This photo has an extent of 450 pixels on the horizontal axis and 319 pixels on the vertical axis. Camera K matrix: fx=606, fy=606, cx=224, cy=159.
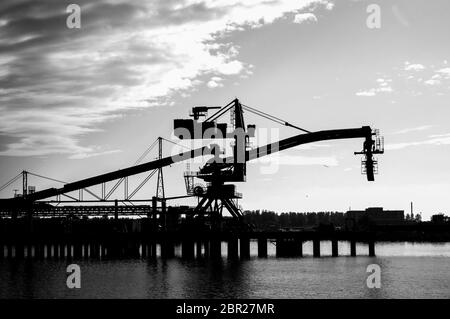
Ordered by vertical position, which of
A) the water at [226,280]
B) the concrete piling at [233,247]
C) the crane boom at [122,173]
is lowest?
the water at [226,280]

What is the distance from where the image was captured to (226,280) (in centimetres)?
5481

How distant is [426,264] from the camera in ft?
247

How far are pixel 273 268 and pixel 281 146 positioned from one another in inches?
553

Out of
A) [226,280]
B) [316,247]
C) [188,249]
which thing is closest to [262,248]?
[316,247]

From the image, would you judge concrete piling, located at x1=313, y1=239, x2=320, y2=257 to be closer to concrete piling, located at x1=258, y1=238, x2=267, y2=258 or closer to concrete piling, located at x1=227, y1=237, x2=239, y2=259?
concrete piling, located at x1=258, y1=238, x2=267, y2=258

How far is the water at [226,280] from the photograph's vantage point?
157 feet

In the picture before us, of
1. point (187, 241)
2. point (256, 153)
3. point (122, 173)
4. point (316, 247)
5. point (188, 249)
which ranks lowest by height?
point (316, 247)

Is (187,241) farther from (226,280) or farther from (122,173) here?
(226,280)

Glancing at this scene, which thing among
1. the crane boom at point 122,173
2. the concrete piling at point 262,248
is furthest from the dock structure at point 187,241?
the crane boom at point 122,173

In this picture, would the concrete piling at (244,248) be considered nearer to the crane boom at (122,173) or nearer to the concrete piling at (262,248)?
the concrete piling at (262,248)

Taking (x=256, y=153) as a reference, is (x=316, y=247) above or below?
below

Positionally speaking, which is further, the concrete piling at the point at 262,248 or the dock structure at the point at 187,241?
the concrete piling at the point at 262,248
